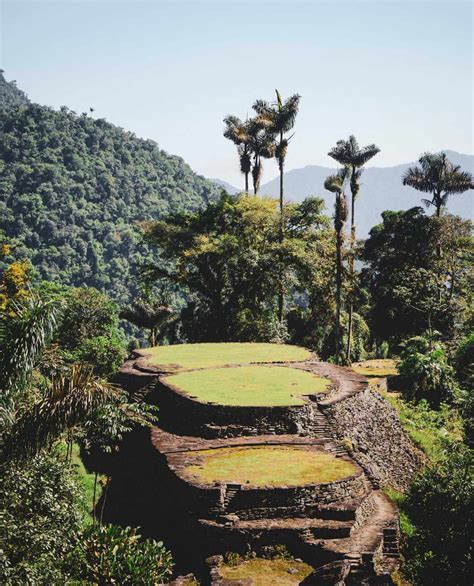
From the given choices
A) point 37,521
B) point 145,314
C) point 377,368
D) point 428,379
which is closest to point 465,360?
point 428,379

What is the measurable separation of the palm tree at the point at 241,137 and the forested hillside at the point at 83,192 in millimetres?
22149

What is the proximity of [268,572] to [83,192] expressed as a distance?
209ft

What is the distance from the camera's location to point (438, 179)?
35.8m

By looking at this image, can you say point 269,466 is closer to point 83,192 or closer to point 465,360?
point 465,360

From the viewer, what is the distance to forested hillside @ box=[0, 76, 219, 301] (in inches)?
2418

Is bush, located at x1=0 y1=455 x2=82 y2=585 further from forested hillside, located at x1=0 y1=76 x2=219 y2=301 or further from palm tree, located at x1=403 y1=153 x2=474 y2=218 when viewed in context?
forested hillside, located at x1=0 y1=76 x2=219 y2=301

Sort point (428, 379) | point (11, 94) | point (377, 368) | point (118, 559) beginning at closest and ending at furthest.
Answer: point (118, 559) < point (428, 379) < point (377, 368) < point (11, 94)

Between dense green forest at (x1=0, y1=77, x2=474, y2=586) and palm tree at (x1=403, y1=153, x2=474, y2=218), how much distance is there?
9 cm

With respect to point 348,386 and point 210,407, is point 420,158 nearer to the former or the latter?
point 348,386

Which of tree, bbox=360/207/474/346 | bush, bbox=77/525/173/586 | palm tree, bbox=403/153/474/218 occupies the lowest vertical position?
bush, bbox=77/525/173/586

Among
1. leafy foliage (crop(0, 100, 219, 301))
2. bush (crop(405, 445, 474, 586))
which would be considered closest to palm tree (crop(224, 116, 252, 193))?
leafy foliage (crop(0, 100, 219, 301))

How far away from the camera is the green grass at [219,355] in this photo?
21.4 meters

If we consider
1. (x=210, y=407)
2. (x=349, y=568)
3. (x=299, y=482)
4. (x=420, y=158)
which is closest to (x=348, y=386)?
(x=210, y=407)

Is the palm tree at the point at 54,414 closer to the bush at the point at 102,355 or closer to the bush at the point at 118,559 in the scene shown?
the bush at the point at 118,559
